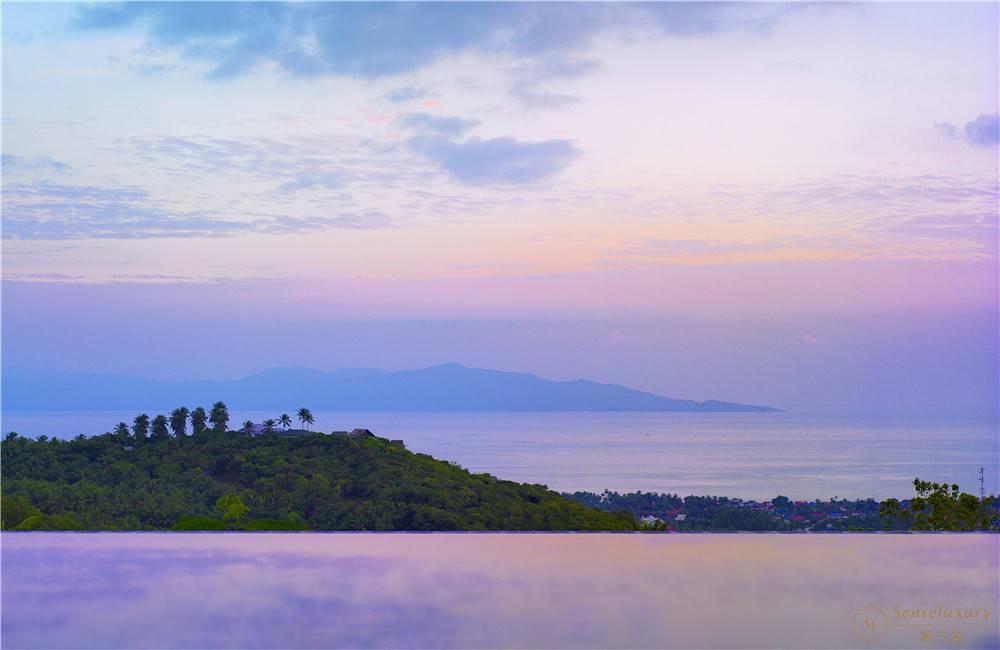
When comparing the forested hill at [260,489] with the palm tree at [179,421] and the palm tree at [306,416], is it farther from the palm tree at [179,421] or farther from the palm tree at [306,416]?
the palm tree at [306,416]

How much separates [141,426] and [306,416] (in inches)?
117

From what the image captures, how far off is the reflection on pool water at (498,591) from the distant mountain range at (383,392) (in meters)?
11.2

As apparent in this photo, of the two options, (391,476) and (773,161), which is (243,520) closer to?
(391,476)

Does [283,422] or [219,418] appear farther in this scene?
[283,422]

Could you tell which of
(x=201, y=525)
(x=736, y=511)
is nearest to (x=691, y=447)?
(x=736, y=511)

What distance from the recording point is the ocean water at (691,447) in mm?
13211

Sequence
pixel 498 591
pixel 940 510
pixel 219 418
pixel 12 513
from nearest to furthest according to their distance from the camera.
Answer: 1. pixel 498 591
2. pixel 12 513
3. pixel 940 510
4. pixel 219 418

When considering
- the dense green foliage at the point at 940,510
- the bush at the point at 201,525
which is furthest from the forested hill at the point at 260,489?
the dense green foliage at the point at 940,510

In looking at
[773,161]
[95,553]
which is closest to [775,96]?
[773,161]

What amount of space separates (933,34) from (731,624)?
6.92m

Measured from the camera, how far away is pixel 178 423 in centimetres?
1345

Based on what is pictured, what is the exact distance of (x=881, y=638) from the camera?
3980 mm

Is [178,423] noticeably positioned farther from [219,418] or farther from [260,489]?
[260,489]

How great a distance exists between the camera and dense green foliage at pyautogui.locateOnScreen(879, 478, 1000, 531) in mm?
8703
